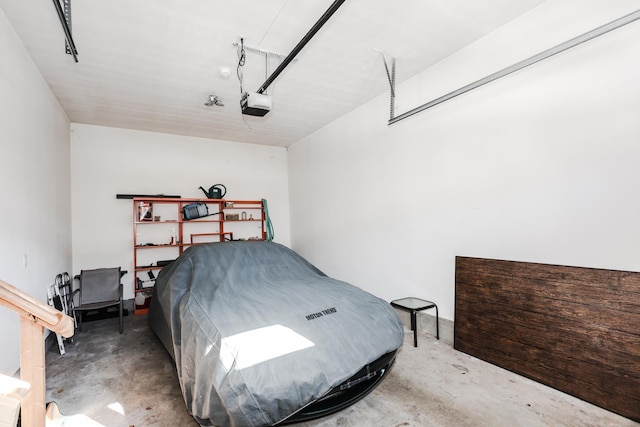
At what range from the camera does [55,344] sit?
3.29 meters

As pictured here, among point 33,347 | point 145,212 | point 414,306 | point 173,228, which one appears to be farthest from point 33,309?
point 173,228

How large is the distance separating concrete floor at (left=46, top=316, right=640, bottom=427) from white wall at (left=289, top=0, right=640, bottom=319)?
77 centimetres

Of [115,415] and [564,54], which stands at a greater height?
[564,54]

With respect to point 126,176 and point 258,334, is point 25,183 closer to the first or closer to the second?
point 126,176

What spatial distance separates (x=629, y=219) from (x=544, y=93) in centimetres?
109

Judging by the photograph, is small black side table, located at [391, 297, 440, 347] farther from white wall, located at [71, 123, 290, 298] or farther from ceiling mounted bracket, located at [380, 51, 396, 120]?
white wall, located at [71, 123, 290, 298]

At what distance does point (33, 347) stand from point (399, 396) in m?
2.14

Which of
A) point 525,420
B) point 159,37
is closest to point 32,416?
point 525,420

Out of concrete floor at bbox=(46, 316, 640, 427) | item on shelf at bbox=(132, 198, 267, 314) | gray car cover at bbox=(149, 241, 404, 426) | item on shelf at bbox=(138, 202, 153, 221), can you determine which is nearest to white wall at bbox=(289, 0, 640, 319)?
concrete floor at bbox=(46, 316, 640, 427)

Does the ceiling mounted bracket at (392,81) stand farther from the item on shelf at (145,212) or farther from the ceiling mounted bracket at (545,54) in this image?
the item on shelf at (145,212)

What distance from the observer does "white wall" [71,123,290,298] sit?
15.3 feet

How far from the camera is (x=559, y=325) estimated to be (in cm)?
220

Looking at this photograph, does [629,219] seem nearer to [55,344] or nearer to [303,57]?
[303,57]

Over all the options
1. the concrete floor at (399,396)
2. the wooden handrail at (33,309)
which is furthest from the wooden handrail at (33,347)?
the concrete floor at (399,396)
